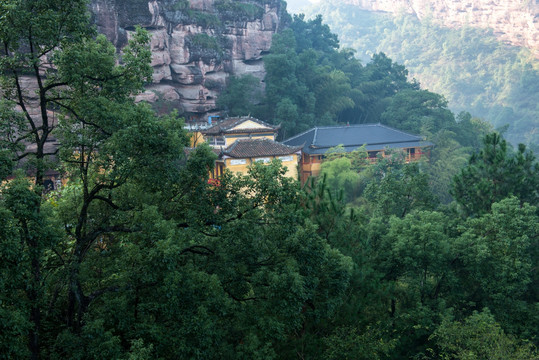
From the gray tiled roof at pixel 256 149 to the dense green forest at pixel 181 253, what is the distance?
437 inches

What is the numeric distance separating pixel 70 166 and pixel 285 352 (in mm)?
4994

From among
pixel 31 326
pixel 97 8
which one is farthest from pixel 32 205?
pixel 97 8

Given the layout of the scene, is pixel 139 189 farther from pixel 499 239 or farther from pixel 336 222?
pixel 499 239

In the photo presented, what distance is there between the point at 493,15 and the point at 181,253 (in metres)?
87.8

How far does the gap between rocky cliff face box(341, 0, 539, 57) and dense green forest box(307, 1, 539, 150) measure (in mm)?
1788

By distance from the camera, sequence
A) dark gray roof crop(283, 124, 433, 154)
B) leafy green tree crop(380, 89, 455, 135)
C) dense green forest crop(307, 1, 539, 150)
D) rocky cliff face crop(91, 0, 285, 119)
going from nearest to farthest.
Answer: rocky cliff face crop(91, 0, 285, 119)
dark gray roof crop(283, 124, 433, 154)
leafy green tree crop(380, 89, 455, 135)
dense green forest crop(307, 1, 539, 150)

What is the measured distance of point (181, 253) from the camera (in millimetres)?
7531

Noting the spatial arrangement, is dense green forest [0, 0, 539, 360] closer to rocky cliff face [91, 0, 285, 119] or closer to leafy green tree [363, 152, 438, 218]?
leafy green tree [363, 152, 438, 218]

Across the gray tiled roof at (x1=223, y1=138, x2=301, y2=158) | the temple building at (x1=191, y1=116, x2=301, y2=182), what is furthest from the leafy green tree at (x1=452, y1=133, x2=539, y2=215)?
the gray tiled roof at (x1=223, y1=138, x2=301, y2=158)

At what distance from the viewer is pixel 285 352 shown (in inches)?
347

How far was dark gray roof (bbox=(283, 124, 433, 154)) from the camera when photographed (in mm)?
29875

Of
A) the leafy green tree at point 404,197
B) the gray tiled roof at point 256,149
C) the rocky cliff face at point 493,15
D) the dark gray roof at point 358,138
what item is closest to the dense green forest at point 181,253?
the leafy green tree at point 404,197

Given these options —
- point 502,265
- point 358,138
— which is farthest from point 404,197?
point 358,138

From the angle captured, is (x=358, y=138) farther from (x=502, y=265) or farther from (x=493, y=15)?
(x=493, y=15)
